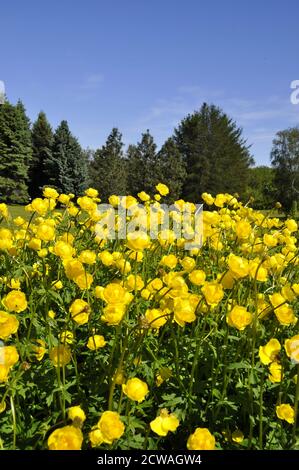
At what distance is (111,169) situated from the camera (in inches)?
906

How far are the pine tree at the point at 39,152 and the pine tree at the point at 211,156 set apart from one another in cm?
1127

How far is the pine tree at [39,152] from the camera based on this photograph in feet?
101

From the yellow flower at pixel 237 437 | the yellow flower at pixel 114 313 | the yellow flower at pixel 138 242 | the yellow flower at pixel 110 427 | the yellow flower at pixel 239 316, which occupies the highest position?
the yellow flower at pixel 138 242

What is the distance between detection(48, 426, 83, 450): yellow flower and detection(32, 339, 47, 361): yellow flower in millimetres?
572

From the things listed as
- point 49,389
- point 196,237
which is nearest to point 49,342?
point 49,389

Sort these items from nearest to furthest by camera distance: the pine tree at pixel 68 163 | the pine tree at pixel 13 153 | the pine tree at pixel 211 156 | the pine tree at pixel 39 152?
the pine tree at pixel 68 163 < the pine tree at pixel 13 153 < the pine tree at pixel 39 152 < the pine tree at pixel 211 156

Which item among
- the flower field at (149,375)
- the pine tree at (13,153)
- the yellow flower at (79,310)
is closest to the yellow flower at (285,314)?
the flower field at (149,375)

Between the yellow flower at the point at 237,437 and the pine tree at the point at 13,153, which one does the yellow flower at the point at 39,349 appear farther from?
the pine tree at the point at 13,153

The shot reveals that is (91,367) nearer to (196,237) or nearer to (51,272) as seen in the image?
(51,272)

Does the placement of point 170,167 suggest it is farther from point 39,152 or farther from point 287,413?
point 287,413

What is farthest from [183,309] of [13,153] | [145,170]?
[13,153]

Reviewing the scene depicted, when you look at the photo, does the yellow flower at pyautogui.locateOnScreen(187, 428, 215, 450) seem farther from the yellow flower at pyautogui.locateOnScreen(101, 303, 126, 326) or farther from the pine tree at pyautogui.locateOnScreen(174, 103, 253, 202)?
the pine tree at pyautogui.locateOnScreen(174, 103, 253, 202)

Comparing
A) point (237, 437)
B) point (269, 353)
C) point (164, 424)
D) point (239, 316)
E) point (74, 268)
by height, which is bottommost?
point (237, 437)

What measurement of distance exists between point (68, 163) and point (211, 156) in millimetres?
12364
